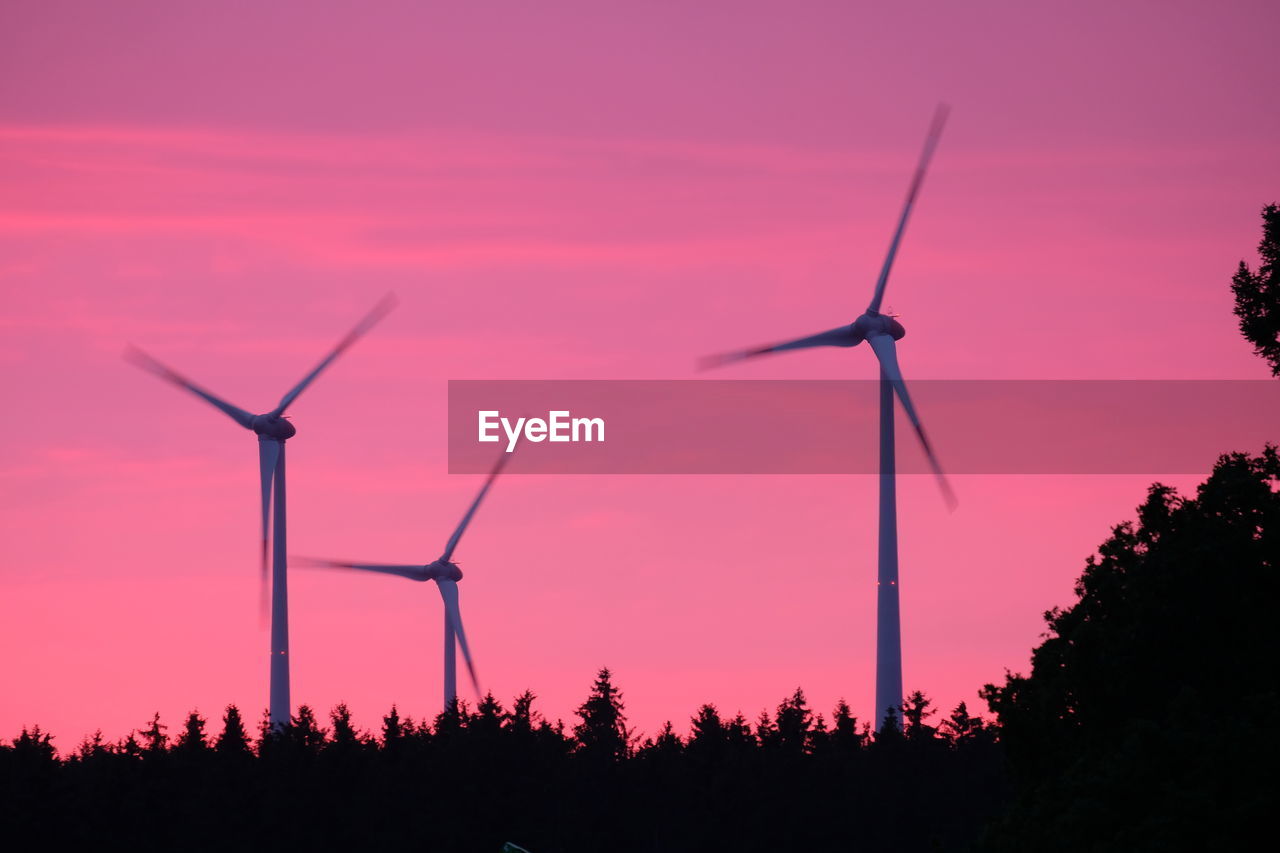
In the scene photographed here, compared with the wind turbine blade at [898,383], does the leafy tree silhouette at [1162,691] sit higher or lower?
lower

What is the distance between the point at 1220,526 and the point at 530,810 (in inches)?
4736

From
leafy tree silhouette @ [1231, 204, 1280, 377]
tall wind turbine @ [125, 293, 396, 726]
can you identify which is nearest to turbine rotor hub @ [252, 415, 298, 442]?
tall wind turbine @ [125, 293, 396, 726]

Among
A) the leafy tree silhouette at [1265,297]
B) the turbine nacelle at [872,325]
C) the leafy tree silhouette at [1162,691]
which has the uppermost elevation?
the turbine nacelle at [872,325]

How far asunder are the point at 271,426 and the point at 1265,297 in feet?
344

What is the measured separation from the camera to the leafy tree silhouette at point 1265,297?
8256 centimetres

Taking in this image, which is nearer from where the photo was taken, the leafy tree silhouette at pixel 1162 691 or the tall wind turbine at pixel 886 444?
the leafy tree silhouette at pixel 1162 691

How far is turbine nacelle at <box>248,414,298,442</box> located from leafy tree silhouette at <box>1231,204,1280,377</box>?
10352 cm

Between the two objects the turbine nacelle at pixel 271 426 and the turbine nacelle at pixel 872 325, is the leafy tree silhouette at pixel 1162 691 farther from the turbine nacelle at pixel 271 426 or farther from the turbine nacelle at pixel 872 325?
the turbine nacelle at pixel 271 426

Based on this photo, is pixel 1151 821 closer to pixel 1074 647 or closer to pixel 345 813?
pixel 1074 647

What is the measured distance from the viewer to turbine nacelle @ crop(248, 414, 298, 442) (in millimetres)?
174500

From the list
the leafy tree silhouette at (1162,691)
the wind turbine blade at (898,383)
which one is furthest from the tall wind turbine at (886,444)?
the leafy tree silhouette at (1162,691)

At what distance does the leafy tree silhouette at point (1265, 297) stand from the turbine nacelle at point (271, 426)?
104 metres

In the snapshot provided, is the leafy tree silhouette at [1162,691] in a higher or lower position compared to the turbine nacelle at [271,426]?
lower

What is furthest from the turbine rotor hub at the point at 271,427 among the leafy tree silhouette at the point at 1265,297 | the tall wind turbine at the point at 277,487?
the leafy tree silhouette at the point at 1265,297
